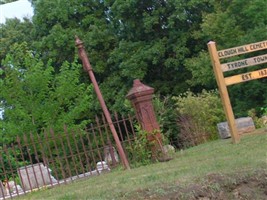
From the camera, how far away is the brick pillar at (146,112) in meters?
10.9

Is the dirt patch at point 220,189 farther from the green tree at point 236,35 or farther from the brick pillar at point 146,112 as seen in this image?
the green tree at point 236,35

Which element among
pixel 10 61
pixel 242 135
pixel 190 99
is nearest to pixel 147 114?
pixel 242 135

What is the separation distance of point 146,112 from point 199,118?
27.3ft

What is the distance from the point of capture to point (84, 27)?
1129 inches

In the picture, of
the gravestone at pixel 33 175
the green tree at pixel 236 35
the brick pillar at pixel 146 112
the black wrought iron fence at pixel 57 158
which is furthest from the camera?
the green tree at pixel 236 35

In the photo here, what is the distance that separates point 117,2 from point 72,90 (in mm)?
4517

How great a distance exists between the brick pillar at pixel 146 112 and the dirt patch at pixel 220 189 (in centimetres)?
411

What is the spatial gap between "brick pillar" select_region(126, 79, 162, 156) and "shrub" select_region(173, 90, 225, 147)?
6749 mm

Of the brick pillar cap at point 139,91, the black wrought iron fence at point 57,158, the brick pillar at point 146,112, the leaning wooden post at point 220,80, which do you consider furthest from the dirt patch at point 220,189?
the black wrought iron fence at point 57,158

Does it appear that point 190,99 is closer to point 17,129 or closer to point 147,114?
point 17,129

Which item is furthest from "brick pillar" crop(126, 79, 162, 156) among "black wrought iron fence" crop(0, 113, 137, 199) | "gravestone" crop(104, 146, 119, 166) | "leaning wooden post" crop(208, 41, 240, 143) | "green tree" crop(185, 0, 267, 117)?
"green tree" crop(185, 0, 267, 117)

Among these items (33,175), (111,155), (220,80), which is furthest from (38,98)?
(220,80)

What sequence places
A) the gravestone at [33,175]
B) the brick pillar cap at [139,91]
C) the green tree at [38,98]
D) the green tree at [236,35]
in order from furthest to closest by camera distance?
the green tree at [38,98] → the green tree at [236,35] → the gravestone at [33,175] → the brick pillar cap at [139,91]

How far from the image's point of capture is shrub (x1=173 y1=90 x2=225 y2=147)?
18203 millimetres
